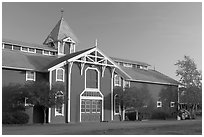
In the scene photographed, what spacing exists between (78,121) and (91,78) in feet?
15.5

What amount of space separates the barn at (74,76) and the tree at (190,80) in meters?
5.13

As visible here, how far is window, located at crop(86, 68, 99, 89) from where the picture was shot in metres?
35.8

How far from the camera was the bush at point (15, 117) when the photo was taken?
29.1 m

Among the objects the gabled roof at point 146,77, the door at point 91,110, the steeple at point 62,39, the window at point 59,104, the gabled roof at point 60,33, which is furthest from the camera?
the gabled roof at point 60,33

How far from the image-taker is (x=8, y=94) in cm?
3050

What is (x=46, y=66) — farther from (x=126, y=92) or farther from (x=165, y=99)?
(x=165, y=99)

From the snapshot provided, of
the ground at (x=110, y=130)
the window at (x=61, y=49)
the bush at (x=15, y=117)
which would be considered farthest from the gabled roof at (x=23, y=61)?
the ground at (x=110, y=130)

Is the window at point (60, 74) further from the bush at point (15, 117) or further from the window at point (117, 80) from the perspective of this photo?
the window at point (117, 80)

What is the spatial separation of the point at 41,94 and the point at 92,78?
7629 millimetres

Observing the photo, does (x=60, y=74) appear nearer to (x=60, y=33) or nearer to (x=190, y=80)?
(x=60, y=33)

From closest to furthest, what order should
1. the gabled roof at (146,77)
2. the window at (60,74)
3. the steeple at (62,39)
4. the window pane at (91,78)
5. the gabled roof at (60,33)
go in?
the window at (60,74)
the window pane at (91,78)
the gabled roof at (146,77)
the steeple at (62,39)
the gabled roof at (60,33)

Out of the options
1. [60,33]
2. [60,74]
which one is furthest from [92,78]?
[60,33]

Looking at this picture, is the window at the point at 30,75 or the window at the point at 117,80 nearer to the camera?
→ the window at the point at 30,75

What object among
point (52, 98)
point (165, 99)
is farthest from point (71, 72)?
point (165, 99)
